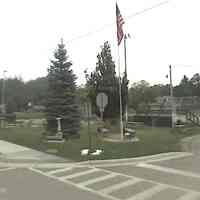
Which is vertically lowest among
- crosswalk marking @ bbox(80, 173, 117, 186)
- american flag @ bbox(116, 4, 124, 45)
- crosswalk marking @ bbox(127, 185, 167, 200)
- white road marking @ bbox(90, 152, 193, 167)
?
crosswalk marking @ bbox(127, 185, 167, 200)

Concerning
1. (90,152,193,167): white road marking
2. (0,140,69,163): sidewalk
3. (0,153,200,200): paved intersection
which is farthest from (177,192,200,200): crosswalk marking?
(0,140,69,163): sidewalk

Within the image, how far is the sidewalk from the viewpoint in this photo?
17.6 m

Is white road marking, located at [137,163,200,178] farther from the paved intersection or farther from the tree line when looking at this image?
the tree line

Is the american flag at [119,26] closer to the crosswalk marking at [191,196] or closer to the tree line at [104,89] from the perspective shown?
the tree line at [104,89]

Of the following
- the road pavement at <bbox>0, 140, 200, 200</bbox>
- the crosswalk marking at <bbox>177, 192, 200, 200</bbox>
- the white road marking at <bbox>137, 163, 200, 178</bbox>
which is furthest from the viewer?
the white road marking at <bbox>137, 163, 200, 178</bbox>

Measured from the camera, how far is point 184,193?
10.5 m

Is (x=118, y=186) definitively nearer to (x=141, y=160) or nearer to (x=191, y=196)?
(x=191, y=196)

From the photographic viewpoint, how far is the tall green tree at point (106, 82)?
2591 cm

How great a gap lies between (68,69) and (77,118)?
11.5 feet

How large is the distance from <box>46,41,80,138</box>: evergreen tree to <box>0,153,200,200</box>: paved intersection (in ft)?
36.5

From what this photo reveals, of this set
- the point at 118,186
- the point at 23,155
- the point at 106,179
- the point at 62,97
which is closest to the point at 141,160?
the point at 106,179

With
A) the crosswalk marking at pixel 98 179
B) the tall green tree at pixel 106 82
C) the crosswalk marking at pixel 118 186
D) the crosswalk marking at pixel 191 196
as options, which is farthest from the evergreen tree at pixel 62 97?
the crosswalk marking at pixel 191 196

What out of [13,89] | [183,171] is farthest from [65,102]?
[13,89]

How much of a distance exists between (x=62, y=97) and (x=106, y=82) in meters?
3.81
